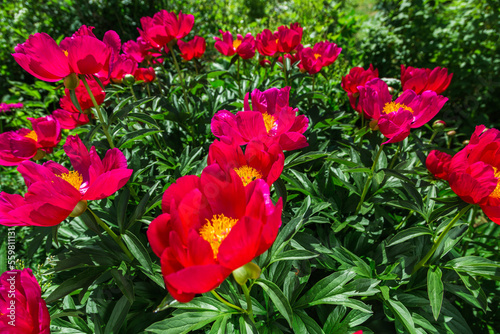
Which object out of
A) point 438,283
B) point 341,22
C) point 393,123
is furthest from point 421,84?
point 341,22

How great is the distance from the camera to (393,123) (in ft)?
3.24

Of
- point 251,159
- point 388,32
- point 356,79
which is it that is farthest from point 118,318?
point 388,32

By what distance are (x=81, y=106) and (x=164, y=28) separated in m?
0.57

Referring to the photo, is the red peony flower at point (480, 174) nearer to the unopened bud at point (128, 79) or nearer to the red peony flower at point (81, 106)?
the red peony flower at point (81, 106)

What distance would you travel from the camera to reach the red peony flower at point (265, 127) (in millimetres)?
885

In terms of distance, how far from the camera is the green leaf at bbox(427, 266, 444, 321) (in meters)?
0.92

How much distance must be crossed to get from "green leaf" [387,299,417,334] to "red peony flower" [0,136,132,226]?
3.01ft

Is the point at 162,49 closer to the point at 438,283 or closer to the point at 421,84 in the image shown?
the point at 421,84

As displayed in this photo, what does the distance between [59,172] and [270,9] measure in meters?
5.69

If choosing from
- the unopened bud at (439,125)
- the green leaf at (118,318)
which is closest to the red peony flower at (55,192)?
the green leaf at (118,318)

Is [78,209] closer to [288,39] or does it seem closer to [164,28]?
[164,28]

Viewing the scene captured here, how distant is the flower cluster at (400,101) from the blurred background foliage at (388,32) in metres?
1.17

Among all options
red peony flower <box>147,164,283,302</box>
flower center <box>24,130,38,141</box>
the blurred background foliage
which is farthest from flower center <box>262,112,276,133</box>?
the blurred background foliage

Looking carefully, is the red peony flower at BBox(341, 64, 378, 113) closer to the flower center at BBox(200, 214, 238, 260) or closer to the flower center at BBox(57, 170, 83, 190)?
the flower center at BBox(200, 214, 238, 260)
